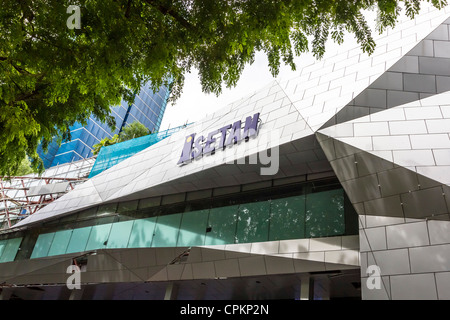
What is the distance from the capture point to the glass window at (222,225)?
1157 centimetres

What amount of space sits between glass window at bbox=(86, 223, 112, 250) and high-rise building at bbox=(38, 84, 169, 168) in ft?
94.5

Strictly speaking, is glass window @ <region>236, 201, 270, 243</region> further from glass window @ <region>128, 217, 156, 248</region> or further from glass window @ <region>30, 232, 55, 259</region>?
glass window @ <region>30, 232, 55, 259</region>

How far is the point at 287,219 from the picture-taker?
35.6ft

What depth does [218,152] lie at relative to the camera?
12883 mm

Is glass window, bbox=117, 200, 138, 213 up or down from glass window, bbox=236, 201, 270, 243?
up

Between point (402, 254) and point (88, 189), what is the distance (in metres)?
13.5

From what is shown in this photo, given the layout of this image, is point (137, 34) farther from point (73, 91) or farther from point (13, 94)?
point (13, 94)

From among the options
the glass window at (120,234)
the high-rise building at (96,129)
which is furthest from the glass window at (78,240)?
the high-rise building at (96,129)

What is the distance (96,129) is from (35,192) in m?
33.6

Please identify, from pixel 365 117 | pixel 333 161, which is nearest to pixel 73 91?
pixel 333 161

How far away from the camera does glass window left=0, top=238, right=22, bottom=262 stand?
17.3 m

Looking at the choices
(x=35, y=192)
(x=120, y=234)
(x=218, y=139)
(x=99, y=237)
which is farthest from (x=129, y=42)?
(x=35, y=192)

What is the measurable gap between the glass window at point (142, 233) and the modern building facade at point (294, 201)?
1.9 inches

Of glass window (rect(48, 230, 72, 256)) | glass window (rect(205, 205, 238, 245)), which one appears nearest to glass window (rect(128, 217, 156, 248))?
glass window (rect(205, 205, 238, 245))
